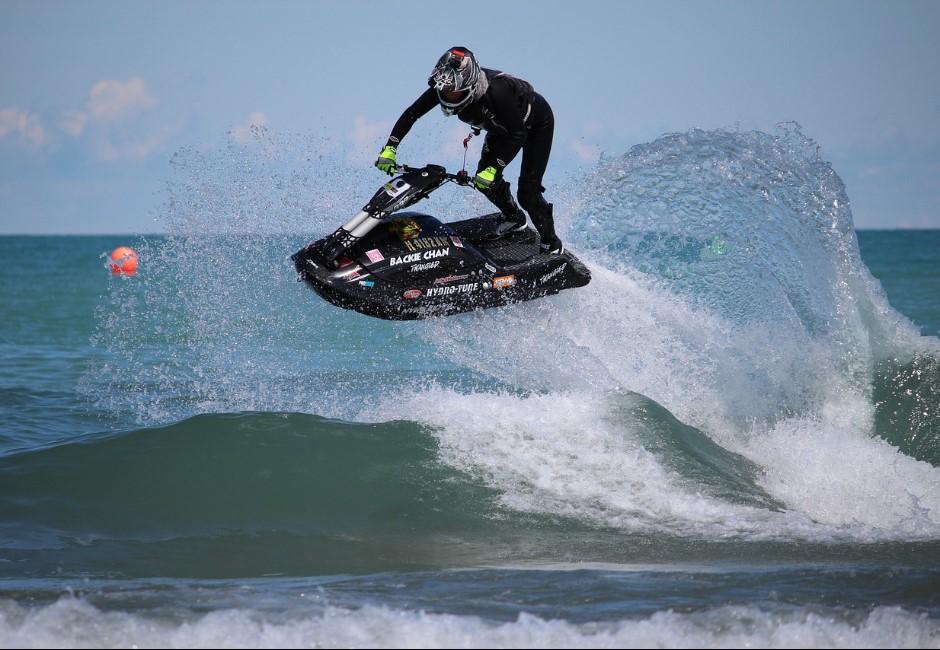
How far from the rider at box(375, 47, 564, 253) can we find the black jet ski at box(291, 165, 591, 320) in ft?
0.76

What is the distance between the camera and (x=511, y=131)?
7.66 m

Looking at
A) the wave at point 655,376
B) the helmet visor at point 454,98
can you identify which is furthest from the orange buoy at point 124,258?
the helmet visor at point 454,98

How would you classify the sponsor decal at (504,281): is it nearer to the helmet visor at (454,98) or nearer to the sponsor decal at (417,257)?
the sponsor decal at (417,257)

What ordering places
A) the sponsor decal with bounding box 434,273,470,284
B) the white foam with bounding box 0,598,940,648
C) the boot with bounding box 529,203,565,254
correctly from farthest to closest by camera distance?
1. the boot with bounding box 529,203,565,254
2. the sponsor decal with bounding box 434,273,470,284
3. the white foam with bounding box 0,598,940,648

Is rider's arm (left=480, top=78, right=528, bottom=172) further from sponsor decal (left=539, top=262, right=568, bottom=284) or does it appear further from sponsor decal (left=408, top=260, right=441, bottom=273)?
sponsor decal (left=539, top=262, right=568, bottom=284)

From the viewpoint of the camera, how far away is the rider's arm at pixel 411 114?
7.62 meters

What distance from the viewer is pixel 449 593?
5645 millimetres

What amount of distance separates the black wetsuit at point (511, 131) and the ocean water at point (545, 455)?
3.10 ft

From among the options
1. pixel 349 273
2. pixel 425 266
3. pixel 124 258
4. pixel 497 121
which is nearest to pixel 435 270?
pixel 425 266

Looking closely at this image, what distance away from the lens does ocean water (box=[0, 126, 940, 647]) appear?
17.4 feet

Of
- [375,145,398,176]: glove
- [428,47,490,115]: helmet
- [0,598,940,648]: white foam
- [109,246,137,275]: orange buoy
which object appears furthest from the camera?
[109,246,137,275]: orange buoy

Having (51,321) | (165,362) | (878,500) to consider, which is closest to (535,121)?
(878,500)

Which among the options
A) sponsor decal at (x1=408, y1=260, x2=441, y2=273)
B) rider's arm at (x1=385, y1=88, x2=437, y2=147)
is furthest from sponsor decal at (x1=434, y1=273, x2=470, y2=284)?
rider's arm at (x1=385, y1=88, x2=437, y2=147)

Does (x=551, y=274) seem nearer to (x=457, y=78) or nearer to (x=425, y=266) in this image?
(x=425, y=266)
